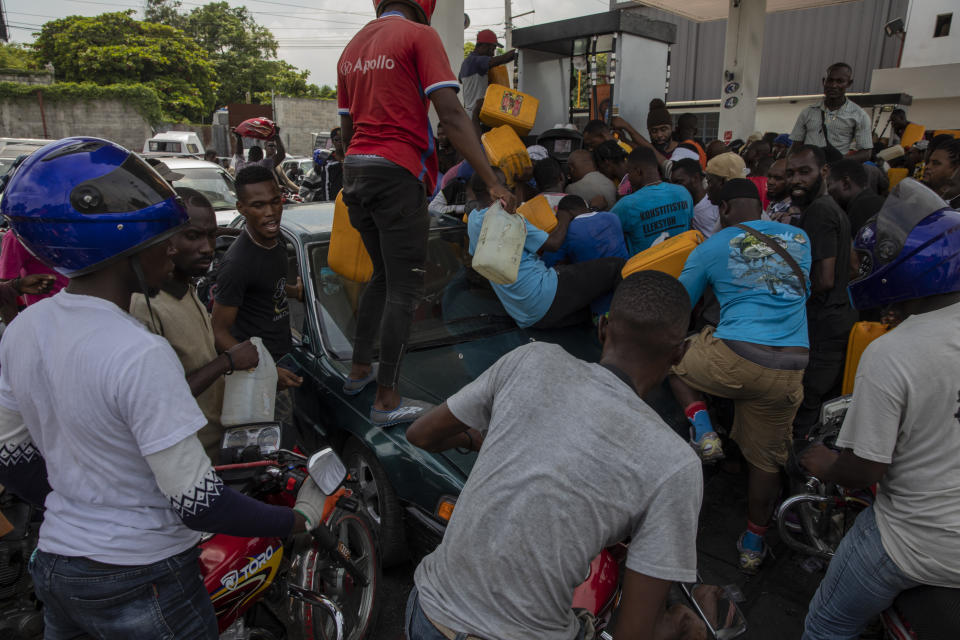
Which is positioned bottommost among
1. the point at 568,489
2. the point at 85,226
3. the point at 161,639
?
the point at 161,639

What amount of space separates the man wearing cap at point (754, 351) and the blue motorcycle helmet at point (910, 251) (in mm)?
1040

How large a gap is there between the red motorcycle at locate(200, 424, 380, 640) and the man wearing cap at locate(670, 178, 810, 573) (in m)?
1.73

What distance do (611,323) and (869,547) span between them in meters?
1.15

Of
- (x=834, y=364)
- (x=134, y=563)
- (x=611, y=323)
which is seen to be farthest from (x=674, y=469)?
(x=834, y=364)

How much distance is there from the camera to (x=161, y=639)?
1.49 meters

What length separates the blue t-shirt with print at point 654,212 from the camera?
4293 mm

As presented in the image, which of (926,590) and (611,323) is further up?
(611,323)

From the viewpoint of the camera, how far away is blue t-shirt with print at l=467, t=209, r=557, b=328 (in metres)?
3.57

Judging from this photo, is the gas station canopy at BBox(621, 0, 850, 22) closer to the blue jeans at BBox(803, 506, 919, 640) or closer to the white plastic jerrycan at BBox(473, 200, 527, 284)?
the white plastic jerrycan at BBox(473, 200, 527, 284)

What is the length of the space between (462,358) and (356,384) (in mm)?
620

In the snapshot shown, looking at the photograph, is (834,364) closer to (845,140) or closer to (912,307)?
(912,307)

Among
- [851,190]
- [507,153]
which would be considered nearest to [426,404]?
[507,153]

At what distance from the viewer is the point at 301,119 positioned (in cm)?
3831

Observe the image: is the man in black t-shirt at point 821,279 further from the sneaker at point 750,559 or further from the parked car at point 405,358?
the parked car at point 405,358
